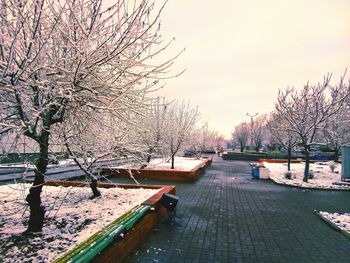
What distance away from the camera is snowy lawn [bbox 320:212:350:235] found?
744 centimetres

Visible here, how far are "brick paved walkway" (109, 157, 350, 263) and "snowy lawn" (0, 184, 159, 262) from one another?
3.96 feet

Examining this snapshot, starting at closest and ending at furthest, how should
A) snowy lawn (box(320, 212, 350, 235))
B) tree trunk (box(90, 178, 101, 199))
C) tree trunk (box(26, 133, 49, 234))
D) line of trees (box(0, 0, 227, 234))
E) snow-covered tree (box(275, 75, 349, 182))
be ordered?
line of trees (box(0, 0, 227, 234))
tree trunk (box(26, 133, 49, 234))
snowy lawn (box(320, 212, 350, 235))
tree trunk (box(90, 178, 101, 199))
snow-covered tree (box(275, 75, 349, 182))

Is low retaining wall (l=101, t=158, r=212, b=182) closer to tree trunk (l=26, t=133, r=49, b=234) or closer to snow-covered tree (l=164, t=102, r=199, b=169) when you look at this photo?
snow-covered tree (l=164, t=102, r=199, b=169)

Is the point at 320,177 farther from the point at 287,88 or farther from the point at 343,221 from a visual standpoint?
the point at 343,221

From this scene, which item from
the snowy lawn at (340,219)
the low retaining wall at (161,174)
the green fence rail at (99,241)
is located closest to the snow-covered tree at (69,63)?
the green fence rail at (99,241)

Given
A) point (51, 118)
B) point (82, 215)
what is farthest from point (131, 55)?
point (82, 215)

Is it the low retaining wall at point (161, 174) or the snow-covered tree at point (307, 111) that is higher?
the snow-covered tree at point (307, 111)

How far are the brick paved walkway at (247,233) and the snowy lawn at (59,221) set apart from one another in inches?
47.6

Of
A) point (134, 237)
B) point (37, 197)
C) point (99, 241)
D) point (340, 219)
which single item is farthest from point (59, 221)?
point (340, 219)

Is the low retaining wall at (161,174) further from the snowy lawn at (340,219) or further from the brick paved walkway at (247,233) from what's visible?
the snowy lawn at (340,219)

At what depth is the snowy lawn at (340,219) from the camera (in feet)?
24.4

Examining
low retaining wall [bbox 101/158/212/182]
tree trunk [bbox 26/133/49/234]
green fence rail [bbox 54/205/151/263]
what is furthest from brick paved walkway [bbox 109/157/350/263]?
low retaining wall [bbox 101/158/212/182]

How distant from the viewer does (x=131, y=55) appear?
4.85 meters

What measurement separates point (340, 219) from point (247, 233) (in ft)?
11.2
